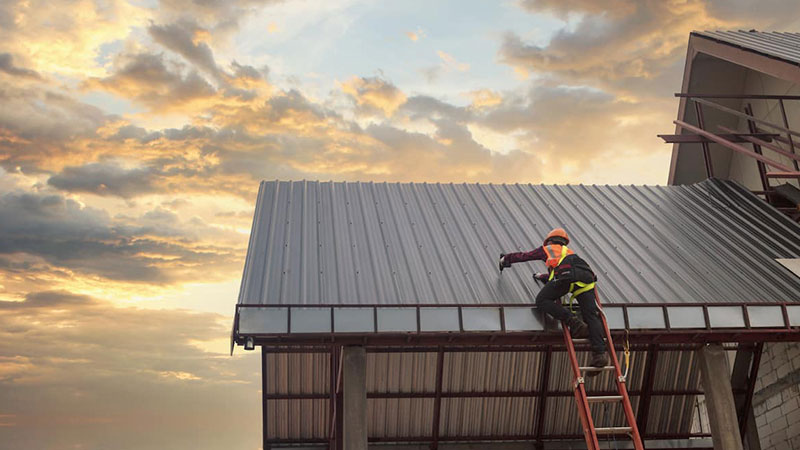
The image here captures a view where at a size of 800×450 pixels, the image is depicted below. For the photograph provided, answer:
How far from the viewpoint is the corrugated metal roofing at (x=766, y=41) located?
21552mm

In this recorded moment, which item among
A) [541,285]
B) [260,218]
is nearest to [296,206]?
[260,218]

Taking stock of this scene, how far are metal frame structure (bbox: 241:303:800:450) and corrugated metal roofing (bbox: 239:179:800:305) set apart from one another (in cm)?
86

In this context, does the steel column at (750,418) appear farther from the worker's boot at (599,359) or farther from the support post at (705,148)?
the worker's boot at (599,359)

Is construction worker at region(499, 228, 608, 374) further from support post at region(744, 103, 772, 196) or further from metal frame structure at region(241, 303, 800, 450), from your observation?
support post at region(744, 103, 772, 196)

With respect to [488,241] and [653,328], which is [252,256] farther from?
[653,328]

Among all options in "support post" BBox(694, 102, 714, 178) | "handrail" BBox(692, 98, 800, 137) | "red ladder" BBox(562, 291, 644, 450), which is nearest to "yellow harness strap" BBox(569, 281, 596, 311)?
"red ladder" BBox(562, 291, 644, 450)

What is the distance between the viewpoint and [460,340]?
15.4 m

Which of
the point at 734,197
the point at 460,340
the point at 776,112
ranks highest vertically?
the point at 776,112

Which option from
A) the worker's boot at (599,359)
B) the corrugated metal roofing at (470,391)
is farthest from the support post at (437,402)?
the worker's boot at (599,359)

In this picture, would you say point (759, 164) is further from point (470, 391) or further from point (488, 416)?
point (470, 391)

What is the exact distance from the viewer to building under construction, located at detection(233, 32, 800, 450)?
1549 cm

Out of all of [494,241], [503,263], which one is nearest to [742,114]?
[494,241]

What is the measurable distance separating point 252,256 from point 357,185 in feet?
22.2

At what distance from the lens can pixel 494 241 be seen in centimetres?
Answer: 2027
